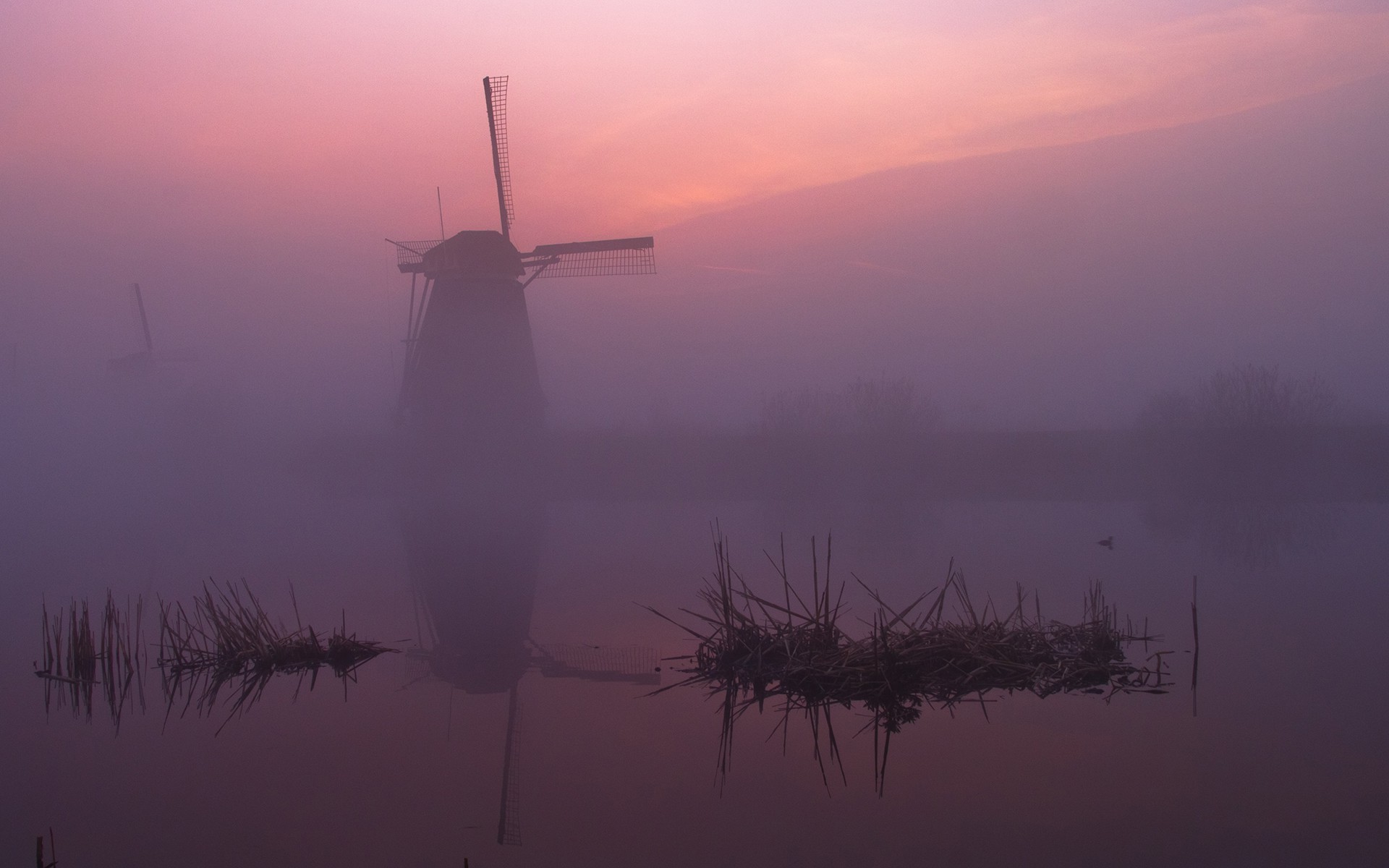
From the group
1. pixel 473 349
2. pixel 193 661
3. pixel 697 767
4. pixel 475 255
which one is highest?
pixel 475 255

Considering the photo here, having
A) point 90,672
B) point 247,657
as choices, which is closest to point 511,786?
point 247,657

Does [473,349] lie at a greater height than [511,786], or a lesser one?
greater

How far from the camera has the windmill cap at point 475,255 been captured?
22828 mm

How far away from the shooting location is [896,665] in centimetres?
624

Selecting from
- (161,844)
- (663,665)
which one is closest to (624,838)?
(161,844)

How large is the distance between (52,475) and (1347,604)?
158ft

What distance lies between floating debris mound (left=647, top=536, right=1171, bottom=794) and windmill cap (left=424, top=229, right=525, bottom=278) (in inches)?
691

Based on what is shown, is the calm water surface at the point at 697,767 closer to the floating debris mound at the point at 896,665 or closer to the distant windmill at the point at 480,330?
the floating debris mound at the point at 896,665

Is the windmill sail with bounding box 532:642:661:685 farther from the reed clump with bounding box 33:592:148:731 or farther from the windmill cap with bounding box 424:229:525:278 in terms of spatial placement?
the windmill cap with bounding box 424:229:525:278

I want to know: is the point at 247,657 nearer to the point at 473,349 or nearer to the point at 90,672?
the point at 90,672

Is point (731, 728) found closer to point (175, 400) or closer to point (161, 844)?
point (161, 844)

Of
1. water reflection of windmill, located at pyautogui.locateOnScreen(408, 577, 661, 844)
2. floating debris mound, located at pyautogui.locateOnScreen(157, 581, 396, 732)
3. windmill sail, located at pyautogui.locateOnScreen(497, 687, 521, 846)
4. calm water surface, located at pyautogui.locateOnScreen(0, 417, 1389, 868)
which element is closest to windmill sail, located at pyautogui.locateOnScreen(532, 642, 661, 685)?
water reflection of windmill, located at pyautogui.locateOnScreen(408, 577, 661, 844)

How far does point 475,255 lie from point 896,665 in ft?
62.2

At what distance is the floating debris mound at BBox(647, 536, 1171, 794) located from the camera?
20.1 feet
